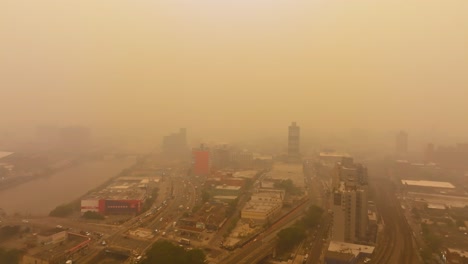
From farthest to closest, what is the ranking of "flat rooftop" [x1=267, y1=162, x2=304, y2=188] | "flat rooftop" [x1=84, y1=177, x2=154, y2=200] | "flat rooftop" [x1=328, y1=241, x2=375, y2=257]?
"flat rooftop" [x1=267, y1=162, x2=304, y2=188] → "flat rooftop" [x1=84, y1=177, x2=154, y2=200] → "flat rooftop" [x1=328, y1=241, x2=375, y2=257]

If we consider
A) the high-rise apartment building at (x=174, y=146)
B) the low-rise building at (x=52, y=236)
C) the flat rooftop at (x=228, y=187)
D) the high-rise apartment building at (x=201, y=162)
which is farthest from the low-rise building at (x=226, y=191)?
the high-rise apartment building at (x=174, y=146)

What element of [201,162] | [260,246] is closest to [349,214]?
[260,246]

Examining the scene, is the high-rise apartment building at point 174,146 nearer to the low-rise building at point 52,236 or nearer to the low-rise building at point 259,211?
the low-rise building at point 259,211

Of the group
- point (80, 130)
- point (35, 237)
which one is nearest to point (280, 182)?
point (35, 237)

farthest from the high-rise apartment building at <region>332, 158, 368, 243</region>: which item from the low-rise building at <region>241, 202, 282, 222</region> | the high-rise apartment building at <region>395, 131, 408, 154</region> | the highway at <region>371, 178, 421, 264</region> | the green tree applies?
the high-rise apartment building at <region>395, 131, 408, 154</region>

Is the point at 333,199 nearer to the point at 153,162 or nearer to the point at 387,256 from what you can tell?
the point at 387,256

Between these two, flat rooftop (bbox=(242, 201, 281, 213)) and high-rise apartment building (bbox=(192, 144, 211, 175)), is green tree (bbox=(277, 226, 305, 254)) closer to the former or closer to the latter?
flat rooftop (bbox=(242, 201, 281, 213))

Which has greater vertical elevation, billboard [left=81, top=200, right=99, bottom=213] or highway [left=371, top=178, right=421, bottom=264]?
billboard [left=81, top=200, right=99, bottom=213]
